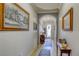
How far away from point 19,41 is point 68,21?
1.01 metres

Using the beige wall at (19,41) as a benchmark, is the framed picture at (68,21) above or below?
above

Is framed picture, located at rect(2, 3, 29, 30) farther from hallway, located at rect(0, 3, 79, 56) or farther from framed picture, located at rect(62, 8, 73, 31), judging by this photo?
framed picture, located at rect(62, 8, 73, 31)

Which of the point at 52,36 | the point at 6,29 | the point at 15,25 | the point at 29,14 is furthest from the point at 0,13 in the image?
the point at 52,36

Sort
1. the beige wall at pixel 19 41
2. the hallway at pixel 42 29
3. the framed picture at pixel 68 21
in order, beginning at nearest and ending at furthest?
1. the beige wall at pixel 19 41
2. the hallway at pixel 42 29
3. the framed picture at pixel 68 21

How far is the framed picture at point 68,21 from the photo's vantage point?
2334 mm

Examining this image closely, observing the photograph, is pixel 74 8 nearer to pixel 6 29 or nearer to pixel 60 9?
pixel 60 9

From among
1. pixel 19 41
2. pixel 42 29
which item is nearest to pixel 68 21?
pixel 42 29

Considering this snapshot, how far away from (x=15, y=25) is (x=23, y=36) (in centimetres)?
33

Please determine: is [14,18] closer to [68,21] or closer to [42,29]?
[42,29]

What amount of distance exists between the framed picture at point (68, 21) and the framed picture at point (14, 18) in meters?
0.71

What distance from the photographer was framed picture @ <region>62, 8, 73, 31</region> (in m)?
2.33

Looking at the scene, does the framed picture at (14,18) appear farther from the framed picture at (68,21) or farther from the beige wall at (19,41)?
the framed picture at (68,21)

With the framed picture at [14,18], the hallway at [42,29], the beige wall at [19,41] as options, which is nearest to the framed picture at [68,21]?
the hallway at [42,29]

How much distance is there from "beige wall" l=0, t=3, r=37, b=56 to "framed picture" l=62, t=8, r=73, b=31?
1.84ft
